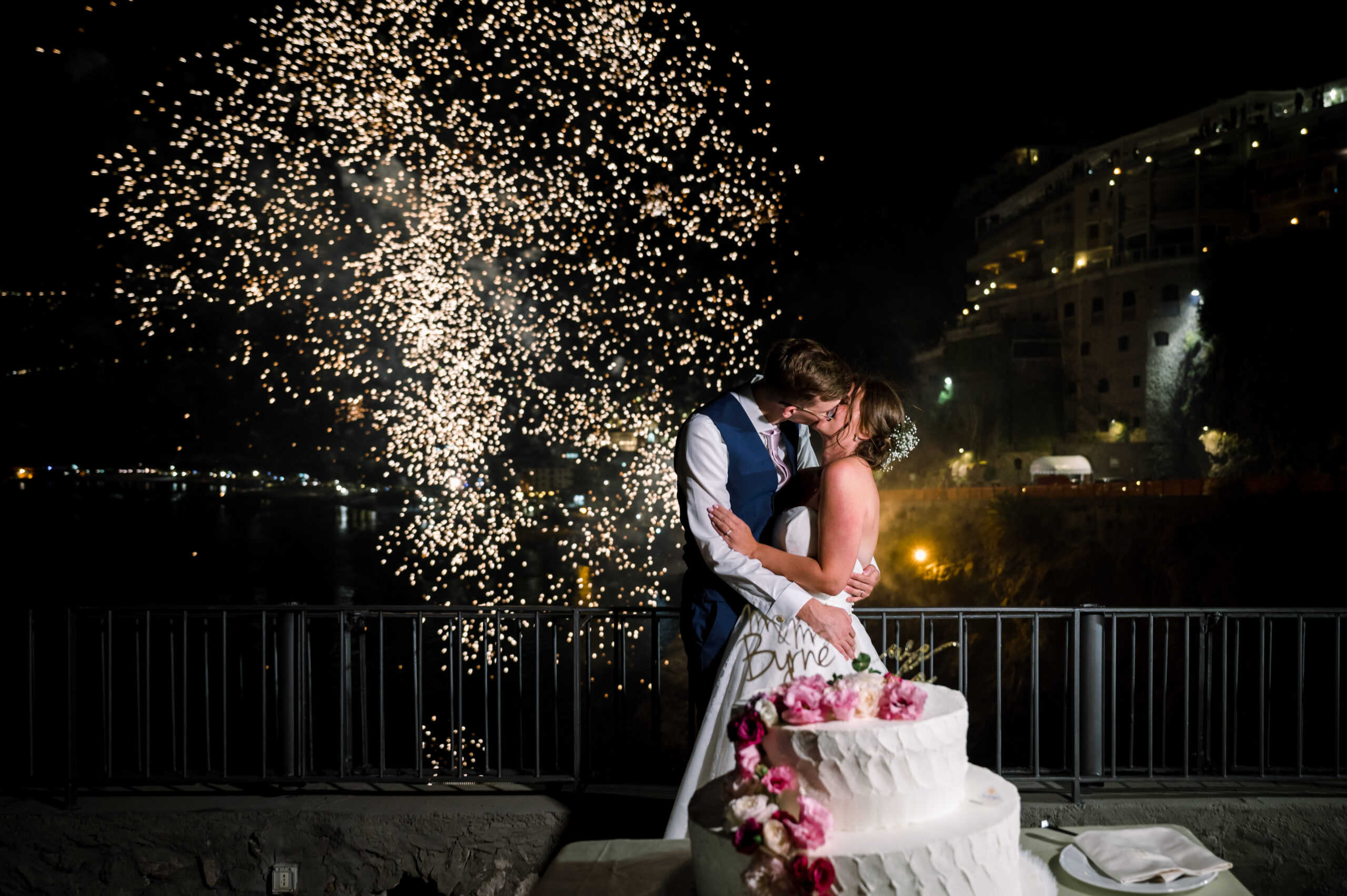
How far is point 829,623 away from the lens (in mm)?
3566

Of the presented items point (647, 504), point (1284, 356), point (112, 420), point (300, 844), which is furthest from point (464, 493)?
point (300, 844)

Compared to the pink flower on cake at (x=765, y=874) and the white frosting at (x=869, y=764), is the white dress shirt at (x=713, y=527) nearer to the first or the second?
the white frosting at (x=869, y=764)

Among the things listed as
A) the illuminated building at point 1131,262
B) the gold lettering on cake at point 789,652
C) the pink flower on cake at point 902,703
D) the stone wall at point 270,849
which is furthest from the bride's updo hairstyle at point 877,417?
the illuminated building at point 1131,262

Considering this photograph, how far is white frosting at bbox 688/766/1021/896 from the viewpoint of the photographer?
6.65 feet

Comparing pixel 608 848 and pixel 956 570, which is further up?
pixel 608 848

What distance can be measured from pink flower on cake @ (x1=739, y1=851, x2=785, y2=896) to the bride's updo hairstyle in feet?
6.37

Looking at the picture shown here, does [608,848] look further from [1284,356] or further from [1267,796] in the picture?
[1284,356]

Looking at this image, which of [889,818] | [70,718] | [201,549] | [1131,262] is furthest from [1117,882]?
[201,549]

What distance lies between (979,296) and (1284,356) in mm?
38556

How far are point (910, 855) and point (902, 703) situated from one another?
369 millimetres

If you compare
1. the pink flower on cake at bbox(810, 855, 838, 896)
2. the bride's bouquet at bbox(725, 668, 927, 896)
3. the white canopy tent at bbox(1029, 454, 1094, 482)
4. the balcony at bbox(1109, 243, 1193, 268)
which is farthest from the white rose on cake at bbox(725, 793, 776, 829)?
the balcony at bbox(1109, 243, 1193, 268)

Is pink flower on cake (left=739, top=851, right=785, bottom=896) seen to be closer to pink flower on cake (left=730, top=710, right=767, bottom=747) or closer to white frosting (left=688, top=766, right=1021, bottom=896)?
white frosting (left=688, top=766, right=1021, bottom=896)

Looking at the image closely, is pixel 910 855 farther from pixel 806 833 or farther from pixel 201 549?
pixel 201 549

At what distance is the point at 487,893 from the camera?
490 cm
